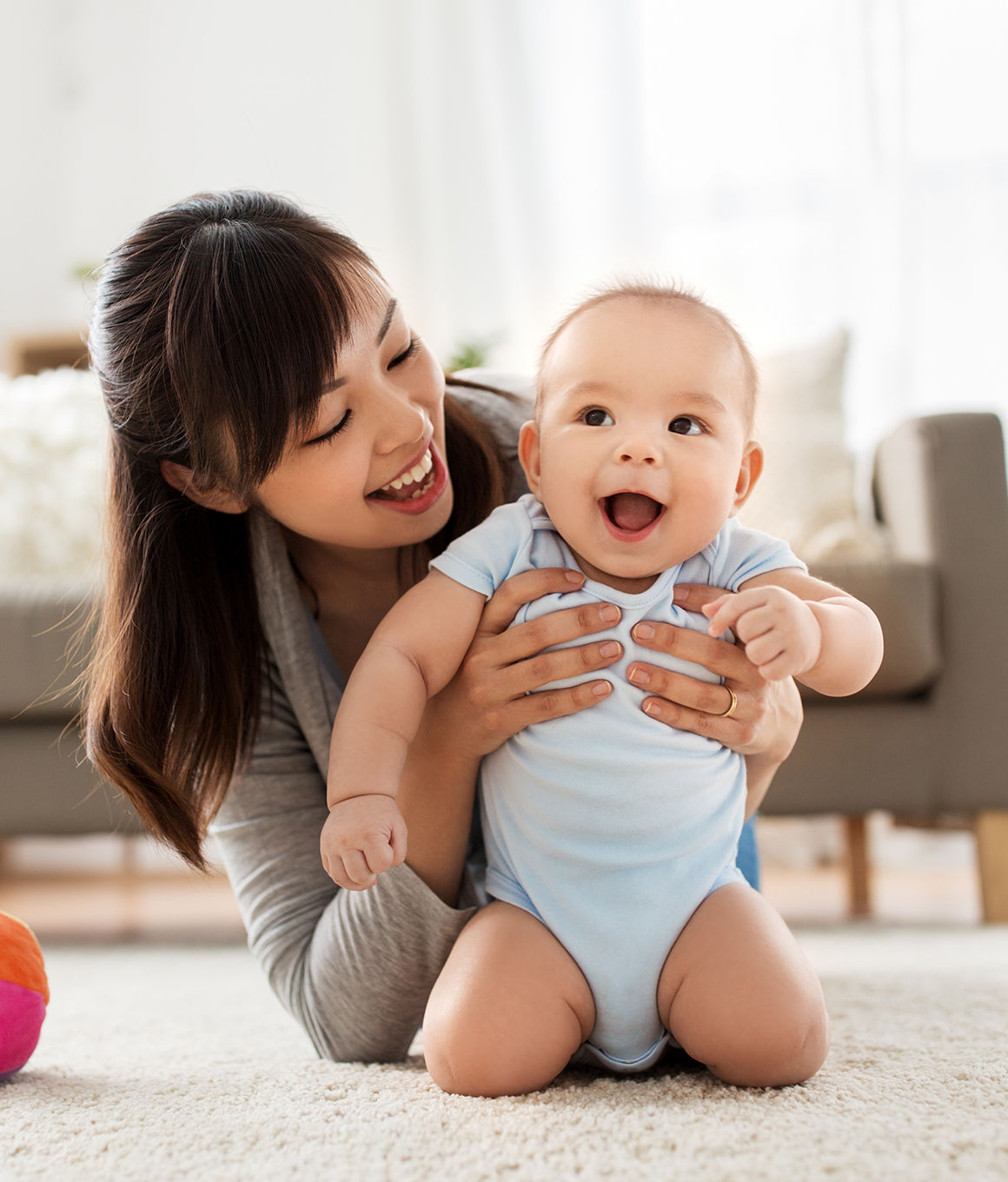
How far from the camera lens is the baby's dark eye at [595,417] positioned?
779 mm

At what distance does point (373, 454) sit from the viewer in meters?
0.86

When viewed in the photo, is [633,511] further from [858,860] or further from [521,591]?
[858,860]

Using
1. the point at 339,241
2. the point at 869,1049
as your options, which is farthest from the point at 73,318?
the point at 869,1049

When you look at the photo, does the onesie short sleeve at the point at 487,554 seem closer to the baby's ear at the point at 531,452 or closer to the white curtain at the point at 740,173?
the baby's ear at the point at 531,452

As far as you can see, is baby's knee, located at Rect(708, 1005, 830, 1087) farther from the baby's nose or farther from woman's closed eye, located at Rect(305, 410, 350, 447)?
woman's closed eye, located at Rect(305, 410, 350, 447)

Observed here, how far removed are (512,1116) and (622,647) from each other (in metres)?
0.31

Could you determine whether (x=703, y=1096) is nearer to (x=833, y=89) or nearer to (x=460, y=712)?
(x=460, y=712)

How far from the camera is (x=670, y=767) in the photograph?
2.47ft

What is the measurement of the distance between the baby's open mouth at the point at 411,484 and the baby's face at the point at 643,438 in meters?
0.13

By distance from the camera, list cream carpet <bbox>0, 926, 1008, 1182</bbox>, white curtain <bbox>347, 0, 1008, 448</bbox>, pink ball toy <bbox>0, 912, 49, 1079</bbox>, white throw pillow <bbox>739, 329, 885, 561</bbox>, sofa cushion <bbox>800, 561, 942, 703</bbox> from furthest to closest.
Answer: white curtain <bbox>347, 0, 1008, 448</bbox> → white throw pillow <bbox>739, 329, 885, 561</bbox> → sofa cushion <bbox>800, 561, 942, 703</bbox> → pink ball toy <bbox>0, 912, 49, 1079</bbox> → cream carpet <bbox>0, 926, 1008, 1182</bbox>

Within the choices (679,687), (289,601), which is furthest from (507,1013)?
(289,601)

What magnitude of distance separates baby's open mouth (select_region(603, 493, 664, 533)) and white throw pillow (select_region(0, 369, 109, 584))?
131 cm

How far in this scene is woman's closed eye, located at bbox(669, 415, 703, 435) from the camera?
0.77 metres

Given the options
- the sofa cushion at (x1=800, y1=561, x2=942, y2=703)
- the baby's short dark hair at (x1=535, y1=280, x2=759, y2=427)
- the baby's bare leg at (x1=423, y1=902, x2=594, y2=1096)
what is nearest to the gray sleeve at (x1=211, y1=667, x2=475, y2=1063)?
the baby's bare leg at (x1=423, y1=902, x2=594, y2=1096)
